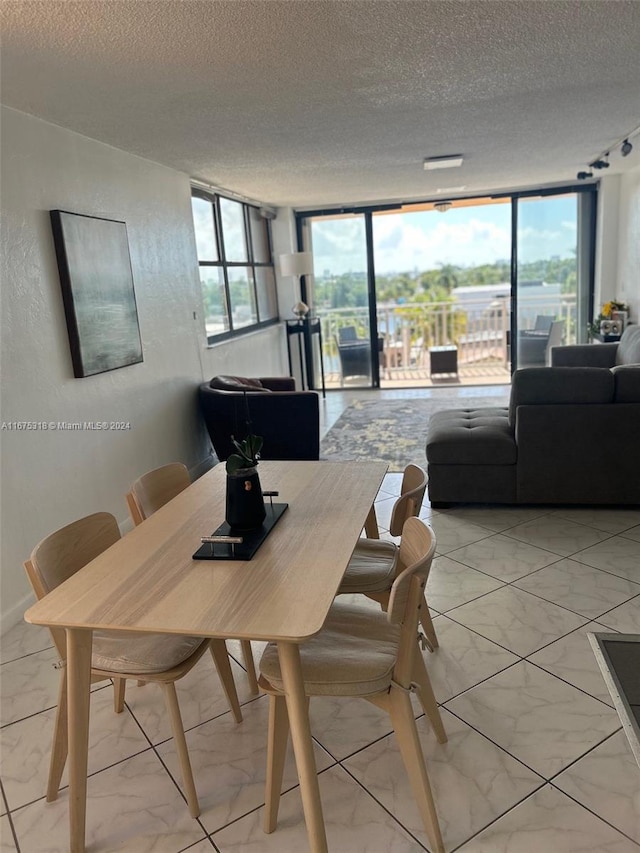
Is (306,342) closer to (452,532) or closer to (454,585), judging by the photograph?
(452,532)

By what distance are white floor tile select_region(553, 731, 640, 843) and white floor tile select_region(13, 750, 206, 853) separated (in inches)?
40.6

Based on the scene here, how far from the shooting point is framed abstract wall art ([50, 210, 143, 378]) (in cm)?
315

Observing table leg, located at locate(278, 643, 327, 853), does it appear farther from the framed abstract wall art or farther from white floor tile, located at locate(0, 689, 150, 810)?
the framed abstract wall art

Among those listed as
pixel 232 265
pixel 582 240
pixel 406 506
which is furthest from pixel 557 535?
pixel 582 240

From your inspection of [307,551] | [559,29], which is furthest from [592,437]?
[307,551]

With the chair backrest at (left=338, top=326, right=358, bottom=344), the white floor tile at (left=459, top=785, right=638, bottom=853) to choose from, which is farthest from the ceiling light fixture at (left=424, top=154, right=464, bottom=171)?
the white floor tile at (left=459, top=785, right=638, bottom=853)

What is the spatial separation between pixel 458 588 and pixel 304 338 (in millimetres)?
5257

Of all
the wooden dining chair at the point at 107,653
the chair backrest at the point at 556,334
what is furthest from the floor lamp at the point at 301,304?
the wooden dining chair at the point at 107,653

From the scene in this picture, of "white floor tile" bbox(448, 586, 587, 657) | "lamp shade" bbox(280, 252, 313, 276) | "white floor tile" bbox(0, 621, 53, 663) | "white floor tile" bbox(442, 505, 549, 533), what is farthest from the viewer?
"lamp shade" bbox(280, 252, 313, 276)

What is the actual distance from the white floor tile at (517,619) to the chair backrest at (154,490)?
1263 millimetres

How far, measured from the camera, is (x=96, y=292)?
3.40m

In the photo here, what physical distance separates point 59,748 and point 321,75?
2700 millimetres

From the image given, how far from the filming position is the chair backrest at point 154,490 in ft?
7.22

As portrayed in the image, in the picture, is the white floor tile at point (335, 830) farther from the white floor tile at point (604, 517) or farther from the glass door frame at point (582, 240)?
the glass door frame at point (582, 240)
